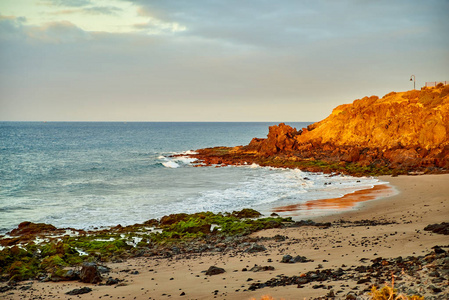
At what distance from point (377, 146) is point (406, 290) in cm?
4752

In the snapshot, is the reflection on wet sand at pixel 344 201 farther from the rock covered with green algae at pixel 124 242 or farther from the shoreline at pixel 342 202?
the rock covered with green algae at pixel 124 242

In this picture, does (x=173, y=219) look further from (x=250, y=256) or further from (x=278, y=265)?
(x=278, y=265)

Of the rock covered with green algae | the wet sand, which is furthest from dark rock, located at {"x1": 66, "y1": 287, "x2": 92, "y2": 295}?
the wet sand

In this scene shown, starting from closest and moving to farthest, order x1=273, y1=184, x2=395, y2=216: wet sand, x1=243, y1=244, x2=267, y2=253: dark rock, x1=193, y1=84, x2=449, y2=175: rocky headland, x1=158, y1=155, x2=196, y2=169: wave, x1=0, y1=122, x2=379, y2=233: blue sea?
x1=243, y1=244, x2=267, y2=253: dark rock
x1=273, y1=184, x2=395, y2=216: wet sand
x1=0, y1=122, x2=379, y2=233: blue sea
x1=193, y1=84, x2=449, y2=175: rocky headland
x1=158, y1=155, x2=196, y2=169: wave

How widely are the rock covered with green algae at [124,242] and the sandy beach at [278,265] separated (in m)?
1.13

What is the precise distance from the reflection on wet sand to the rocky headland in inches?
431

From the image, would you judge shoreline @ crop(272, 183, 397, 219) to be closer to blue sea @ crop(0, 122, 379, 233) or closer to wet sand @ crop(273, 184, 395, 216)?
wet sand @ crop(273, 184, 395, 216)

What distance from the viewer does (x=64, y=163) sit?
64250mm

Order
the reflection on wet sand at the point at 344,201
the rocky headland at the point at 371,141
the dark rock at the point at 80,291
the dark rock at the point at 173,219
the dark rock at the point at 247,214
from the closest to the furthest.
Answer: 1. the dark rock at the point at 80,291
2. the dark rock at the point at 173,219
3. the dark rock at the point at 247,214
4. the reflection on wet sand at the point at 344,201
5. the rocky headland at the point at 371,141

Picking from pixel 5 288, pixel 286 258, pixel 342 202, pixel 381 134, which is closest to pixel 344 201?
pixel 342 202

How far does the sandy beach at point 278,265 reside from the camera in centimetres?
997

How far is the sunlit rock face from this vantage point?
153 ft

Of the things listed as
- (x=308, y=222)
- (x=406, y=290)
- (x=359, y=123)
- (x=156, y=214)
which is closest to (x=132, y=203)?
(x=156, y=214)

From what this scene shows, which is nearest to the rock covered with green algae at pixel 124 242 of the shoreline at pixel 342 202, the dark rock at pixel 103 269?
the dark rock at pixel 103 269
